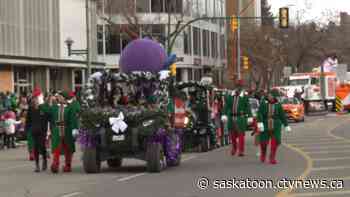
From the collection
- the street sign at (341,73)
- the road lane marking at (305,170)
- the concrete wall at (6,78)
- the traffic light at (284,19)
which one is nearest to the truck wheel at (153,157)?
the road lane marking at (305,170)

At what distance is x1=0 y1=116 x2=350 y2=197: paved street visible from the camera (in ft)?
45.4

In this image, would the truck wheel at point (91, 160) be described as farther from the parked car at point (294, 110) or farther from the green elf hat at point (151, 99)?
the parked car at point (294, 110)

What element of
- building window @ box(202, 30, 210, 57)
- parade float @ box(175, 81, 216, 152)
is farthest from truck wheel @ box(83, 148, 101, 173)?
building window @ box(202, 30, 210, 57)

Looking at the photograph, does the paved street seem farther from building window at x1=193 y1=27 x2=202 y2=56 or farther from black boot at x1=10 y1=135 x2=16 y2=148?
building window at x1=193 y1=27 x2=202 y2=56

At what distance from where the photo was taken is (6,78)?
42000 millimetres

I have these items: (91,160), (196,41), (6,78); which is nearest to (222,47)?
(196,41)

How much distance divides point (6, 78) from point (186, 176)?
89.7 ft

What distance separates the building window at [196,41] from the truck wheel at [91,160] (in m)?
55.5

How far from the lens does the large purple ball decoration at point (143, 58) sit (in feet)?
66.4

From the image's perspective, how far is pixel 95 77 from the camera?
60.5ft

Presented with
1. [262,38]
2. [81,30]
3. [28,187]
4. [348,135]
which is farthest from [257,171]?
[262,38]

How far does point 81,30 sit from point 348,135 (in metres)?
25.8

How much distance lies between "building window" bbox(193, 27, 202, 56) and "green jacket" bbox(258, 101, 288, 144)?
177ft

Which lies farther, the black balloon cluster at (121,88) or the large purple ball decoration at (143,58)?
the large purple ball decoration at (143,58)
